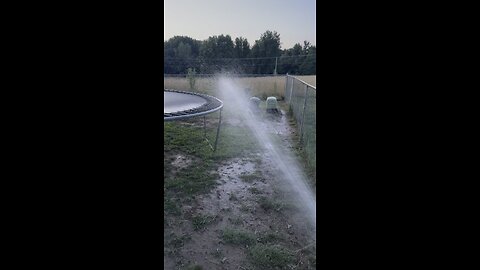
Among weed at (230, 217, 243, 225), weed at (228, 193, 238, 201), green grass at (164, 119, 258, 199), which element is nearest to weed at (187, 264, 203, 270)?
weed at (230, 217, 243, 225)

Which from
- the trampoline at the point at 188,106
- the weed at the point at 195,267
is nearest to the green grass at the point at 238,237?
the weed at the point at 195,267

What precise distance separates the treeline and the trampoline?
265cm

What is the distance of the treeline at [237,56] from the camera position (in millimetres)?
8492

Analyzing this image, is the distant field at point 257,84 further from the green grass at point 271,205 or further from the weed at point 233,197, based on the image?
the green grass at point 271,205

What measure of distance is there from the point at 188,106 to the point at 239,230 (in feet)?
8.42

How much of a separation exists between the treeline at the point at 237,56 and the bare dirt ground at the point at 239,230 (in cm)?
576

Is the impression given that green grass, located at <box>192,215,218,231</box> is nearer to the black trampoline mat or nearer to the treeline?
the black trampoline mat

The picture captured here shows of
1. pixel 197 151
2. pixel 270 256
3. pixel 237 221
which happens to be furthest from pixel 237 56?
pixel 270 256

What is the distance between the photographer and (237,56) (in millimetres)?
9914
